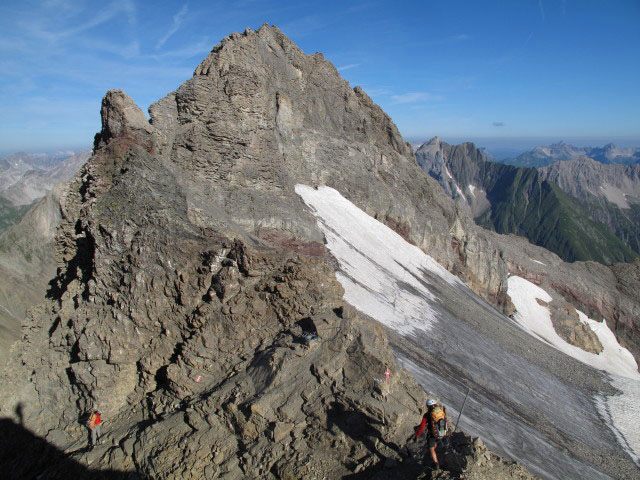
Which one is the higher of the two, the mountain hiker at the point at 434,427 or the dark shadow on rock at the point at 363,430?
the mountain hiker at the point at 434,427

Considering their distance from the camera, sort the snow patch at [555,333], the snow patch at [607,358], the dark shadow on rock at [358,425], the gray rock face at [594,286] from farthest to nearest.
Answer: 1. the gray rock face at [594,286]
2. the snow patch at [555,333]
3. the snow patch at [607,358]
4. the dark shadow on rock at [358,425]

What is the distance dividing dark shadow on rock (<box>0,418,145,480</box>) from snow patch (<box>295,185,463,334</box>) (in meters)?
19.1

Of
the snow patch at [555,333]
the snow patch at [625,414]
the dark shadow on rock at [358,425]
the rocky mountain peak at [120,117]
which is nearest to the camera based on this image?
the dark shadow on rock at [358,425]

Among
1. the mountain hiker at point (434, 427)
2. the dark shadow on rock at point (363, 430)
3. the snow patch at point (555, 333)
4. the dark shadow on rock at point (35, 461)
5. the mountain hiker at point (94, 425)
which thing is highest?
the mountain hiker at point (434, 427)

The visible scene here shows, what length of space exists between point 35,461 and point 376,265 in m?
30.4

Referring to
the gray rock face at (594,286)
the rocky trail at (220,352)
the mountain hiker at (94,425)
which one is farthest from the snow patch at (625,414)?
the mountain hiker at (94,425)

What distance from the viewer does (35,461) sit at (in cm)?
1347

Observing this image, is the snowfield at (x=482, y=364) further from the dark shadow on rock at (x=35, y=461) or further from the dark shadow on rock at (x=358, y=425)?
the dark shadow on rock at (x=35, y=461)

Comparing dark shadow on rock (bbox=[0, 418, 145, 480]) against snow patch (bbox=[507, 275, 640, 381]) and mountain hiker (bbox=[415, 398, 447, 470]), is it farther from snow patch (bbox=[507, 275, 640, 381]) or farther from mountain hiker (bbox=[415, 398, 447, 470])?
snow patch (bbox=[507, 275, 640, 381])

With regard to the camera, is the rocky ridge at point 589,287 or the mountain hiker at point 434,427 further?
the rocky ridge at point 589,287

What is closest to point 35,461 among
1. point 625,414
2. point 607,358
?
point 625,414

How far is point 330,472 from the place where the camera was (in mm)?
9922

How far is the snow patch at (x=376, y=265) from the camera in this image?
3053cm

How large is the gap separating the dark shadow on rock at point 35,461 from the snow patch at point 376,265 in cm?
1914
